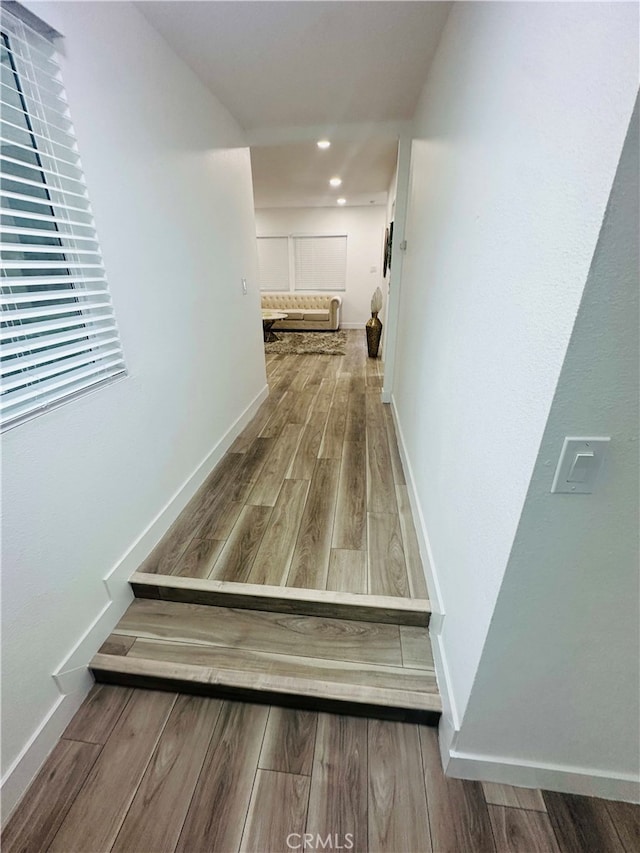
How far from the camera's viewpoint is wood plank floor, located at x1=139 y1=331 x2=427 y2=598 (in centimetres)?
155

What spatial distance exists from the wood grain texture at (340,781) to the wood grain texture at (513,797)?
14.2 inches

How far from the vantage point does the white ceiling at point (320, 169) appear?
10.9 ft

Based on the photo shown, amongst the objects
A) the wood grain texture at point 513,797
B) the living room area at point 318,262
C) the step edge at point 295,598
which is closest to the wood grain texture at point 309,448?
the step edge at point 295,598

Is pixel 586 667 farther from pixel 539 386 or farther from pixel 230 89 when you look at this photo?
pixel 230 89

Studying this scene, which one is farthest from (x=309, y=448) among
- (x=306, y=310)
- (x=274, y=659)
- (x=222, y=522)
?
(x=306, y=310)

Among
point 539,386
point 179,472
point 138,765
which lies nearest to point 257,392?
point 179,472

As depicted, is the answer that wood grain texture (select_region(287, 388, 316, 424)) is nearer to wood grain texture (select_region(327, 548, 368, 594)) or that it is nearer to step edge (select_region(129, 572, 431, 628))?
wood grain texture (select_region(327, 548, 368, 594))

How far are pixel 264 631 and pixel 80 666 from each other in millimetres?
647

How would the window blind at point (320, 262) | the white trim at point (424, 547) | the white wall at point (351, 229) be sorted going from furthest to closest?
the window blind at point (320, 262), the white wall at point (351, 229), the white trim at point (424, 547)

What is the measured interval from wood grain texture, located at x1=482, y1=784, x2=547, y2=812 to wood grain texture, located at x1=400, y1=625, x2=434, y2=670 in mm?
319

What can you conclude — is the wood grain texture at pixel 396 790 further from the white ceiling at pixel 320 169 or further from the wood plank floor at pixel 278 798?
the white ceiling at pixel 320 169

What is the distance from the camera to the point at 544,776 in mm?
1001

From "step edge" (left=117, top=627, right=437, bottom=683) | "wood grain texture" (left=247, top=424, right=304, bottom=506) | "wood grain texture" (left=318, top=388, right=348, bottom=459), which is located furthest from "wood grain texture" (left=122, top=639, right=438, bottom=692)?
"wood grain texture" (left=318, top=388, right=348, bottom=459)

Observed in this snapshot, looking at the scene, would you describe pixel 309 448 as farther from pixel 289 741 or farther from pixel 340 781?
pixel 340 781
